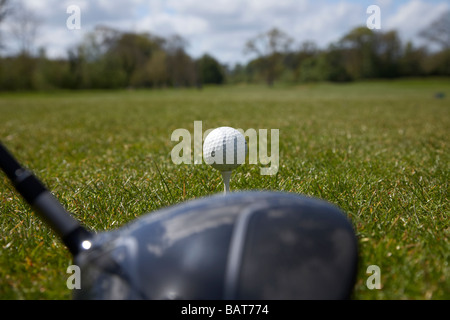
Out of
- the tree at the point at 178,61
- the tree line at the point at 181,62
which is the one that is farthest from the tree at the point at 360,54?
the tree at the point at 178,61

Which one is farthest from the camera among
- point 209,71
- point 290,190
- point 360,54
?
point 209,71

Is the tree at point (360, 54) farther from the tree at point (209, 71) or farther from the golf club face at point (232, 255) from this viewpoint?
the golf club face at point (232, 255)

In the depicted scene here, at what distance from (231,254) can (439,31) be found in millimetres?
68136

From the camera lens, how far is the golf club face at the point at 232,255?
1.22 m

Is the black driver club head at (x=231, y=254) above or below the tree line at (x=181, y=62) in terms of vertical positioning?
below

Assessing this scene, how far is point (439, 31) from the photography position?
57500 mm

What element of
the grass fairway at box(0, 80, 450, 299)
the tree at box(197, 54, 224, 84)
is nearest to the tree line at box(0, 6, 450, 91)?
the tree at box(197, 54, 224, 84)

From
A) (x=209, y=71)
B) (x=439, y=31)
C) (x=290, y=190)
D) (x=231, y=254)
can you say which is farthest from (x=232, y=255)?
(x=209, y=71)

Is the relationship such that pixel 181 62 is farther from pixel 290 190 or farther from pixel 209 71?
pixel 290 190

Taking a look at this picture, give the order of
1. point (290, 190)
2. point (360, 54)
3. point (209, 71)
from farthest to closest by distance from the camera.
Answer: point (209, 71)
point (360, 54)
point (290, 190)

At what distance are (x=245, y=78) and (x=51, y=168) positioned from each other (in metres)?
108

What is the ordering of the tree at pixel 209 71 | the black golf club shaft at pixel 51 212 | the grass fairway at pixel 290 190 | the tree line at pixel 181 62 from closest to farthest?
the black golf club shaft at pixel 51 212, the grass fairway at pixel 290 190, the tree line at pixel 181 62, the tree at pixel 209 71

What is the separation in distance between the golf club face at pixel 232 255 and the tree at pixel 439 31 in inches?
2650

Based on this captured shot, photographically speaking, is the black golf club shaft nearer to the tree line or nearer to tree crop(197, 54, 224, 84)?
the tree line
